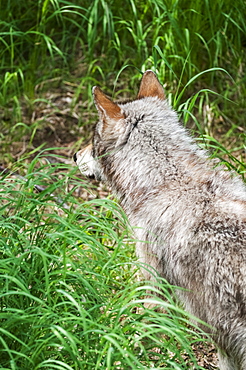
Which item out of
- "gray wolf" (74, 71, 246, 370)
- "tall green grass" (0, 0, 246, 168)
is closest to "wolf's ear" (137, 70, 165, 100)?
"gray wolf" (74, 71, 246, 370)

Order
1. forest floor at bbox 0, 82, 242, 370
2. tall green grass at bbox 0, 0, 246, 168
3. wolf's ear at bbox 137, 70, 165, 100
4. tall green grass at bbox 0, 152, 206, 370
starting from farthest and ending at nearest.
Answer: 1. forest floor at bbox 0, 82, 242, 370
2. tall green grass at bbox 0, 0, 246, 168
3. wolf's ear at bbox 137, 70, 165, 100
4. tall green grass at bbox 0, 152, 206, 370

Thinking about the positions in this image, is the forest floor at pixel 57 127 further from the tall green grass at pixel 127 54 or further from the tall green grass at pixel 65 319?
the tall green grass at pixel 65 319

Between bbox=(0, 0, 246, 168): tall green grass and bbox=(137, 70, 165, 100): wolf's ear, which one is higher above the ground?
bbox=(137, 70, 165, 100): wolf's ear

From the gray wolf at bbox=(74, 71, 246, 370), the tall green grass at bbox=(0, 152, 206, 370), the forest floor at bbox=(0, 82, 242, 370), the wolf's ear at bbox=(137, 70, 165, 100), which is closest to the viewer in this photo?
the tall green grass at bbox=(0, 152, 206, 370)

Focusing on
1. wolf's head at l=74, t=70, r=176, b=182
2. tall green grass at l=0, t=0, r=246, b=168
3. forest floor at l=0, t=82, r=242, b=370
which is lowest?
forest floor at l=0, t=82, r=242, b=370

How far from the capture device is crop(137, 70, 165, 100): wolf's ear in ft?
13.9

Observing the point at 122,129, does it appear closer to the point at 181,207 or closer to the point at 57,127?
the point at 181,207

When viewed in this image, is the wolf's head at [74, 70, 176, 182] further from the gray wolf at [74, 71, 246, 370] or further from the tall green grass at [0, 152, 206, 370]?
the tall green grass at [0, 152, 206, 370]

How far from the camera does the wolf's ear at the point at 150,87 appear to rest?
424 centimetres

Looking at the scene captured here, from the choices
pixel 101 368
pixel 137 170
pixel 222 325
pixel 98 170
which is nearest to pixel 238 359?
pixel 222 325

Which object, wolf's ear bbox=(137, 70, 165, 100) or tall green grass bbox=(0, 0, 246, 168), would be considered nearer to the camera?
wolf's ear bbox=(137, 70, 165, 100)

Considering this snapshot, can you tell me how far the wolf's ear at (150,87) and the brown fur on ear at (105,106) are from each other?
0.46 m

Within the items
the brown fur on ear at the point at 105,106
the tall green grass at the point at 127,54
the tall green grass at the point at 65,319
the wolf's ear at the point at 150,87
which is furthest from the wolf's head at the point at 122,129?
the tall green grass at the point at 127,54

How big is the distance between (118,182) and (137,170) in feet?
0.67
